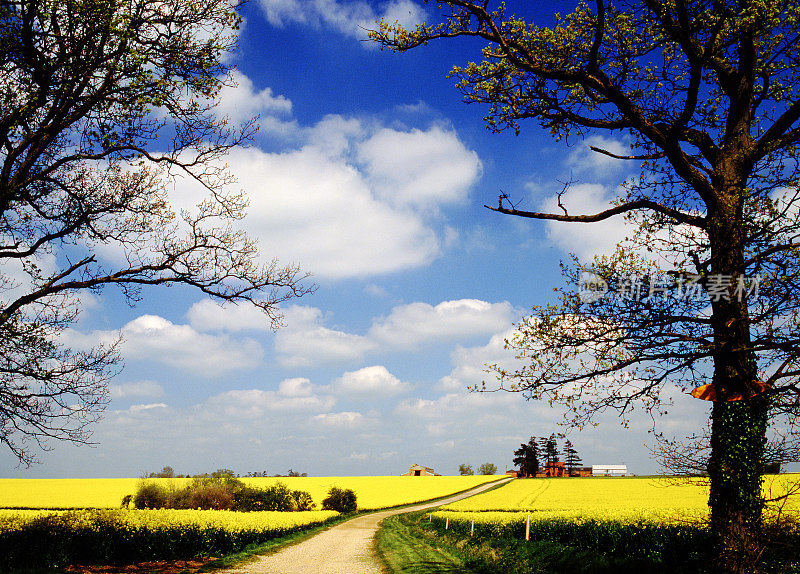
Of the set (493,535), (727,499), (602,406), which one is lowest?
(493,535)

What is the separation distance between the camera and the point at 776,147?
9281 millimetres

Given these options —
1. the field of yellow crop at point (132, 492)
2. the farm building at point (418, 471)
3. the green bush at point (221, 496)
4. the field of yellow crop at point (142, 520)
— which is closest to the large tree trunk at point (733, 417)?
the field of yellow crop at point (142, 520)

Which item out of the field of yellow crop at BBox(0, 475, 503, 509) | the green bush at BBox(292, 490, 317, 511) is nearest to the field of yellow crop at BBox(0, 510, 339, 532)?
the green bush at BBox(292, 490, 317, 511)

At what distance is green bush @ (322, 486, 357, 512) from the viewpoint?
4457 centimetres

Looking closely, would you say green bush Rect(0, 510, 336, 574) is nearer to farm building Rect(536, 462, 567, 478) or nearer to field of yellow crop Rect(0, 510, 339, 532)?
field of yellow crop Rect(0, 510, 339, 532)

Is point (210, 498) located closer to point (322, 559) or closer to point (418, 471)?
point (322, 559)

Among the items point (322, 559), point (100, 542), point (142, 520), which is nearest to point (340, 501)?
point (142, 520)

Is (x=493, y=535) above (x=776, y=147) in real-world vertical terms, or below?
below

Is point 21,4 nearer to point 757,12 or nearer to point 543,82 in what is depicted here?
point 543,82

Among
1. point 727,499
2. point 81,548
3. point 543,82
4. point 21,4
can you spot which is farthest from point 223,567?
point 543,82

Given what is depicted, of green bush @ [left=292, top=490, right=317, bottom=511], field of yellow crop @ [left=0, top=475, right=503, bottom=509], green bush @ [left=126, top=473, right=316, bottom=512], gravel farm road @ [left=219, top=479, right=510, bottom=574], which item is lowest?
field of yellow crop @ [left=0, top=475, right=503, bottom=509]

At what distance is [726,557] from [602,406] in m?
2.92

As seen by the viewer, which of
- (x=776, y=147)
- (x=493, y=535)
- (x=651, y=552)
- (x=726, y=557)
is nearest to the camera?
(x=726, y=557)

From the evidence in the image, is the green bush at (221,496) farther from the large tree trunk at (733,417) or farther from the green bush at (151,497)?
the large tree trunk at (733,417)
